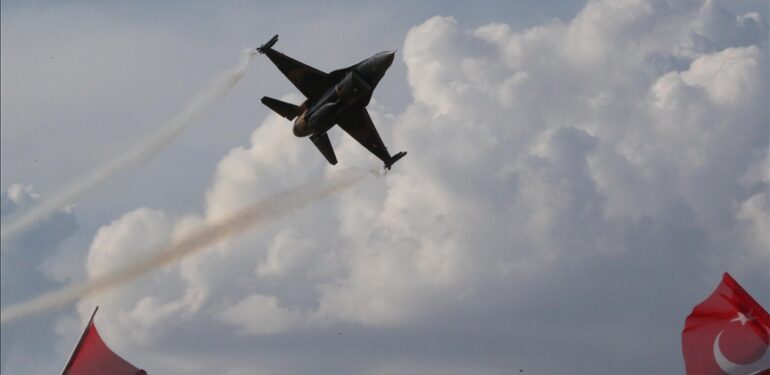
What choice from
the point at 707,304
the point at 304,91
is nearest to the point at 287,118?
the point at 304,91

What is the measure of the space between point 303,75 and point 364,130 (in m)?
13.0

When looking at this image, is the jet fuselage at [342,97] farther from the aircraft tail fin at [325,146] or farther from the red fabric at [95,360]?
the red fabric at [95,360]

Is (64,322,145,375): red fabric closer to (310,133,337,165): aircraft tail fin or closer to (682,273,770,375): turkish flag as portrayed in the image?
(682,273,770,375): turkish flag

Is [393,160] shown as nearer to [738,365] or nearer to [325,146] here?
[325,146]

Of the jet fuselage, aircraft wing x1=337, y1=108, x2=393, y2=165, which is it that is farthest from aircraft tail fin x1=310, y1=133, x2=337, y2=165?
the jet fuselage

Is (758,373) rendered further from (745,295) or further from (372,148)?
(372,148)

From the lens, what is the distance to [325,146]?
139750 millimetres

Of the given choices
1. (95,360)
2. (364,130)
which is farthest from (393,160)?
(95,360)

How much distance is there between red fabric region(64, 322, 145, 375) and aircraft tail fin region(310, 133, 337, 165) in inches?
2202

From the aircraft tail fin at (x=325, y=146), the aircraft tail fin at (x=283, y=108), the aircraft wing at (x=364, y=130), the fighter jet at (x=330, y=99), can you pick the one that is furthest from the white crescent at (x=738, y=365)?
the aircraft tail fin at (x=325, y=146)

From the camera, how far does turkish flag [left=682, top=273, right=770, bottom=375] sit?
6906cm

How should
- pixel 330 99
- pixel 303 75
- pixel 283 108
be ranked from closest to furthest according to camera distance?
pixel 330 99 → pixel 303 75 → pixel 283 108

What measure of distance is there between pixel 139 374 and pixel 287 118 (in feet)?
182

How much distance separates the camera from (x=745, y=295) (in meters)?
69.8
